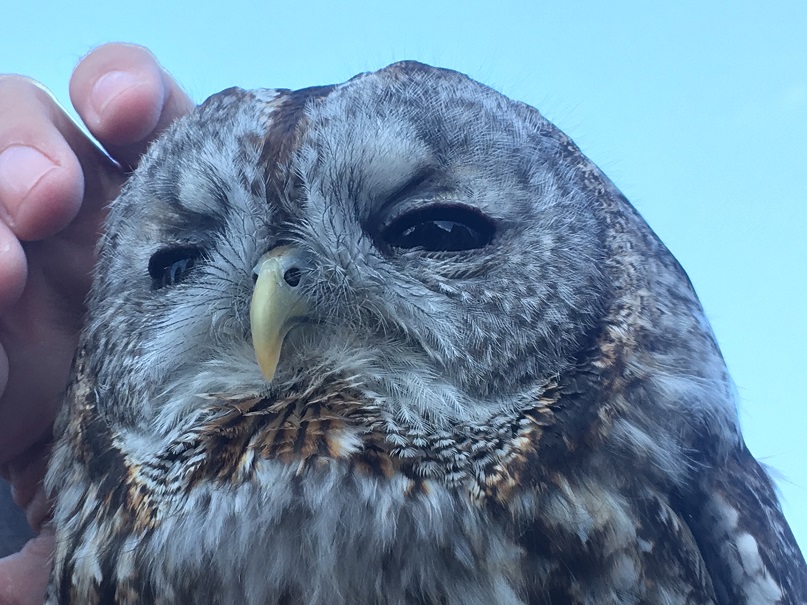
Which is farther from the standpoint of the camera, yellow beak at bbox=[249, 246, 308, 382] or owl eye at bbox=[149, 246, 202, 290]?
owl eye at bbox=[149, 246, 202, 290]

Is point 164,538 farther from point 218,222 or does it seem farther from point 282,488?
point 218,222

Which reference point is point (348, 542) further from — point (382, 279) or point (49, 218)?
point (49, 218)

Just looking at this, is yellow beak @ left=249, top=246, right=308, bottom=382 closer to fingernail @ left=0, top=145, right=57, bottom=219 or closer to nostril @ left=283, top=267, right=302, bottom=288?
nostril @ left=283, top=267, right=302, bottom=288

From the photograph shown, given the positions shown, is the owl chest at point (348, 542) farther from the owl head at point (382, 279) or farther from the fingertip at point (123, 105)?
the fingertip at point (123, 105)

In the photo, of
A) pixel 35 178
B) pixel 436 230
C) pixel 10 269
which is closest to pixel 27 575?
pixel 10 269

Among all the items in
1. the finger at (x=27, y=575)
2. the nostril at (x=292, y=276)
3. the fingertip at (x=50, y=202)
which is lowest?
the finger at (x=27, y=575)

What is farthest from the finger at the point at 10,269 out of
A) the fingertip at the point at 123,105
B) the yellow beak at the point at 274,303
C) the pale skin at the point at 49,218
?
the yellow beak at the point at 274,303

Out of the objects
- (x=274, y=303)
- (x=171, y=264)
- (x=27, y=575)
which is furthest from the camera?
(x=27, y=575)

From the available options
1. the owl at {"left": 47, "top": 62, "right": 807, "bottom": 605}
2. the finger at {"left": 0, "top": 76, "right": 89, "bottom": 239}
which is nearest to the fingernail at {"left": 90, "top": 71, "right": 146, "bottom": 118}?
the finger at {"left": 0, "top": 76, "right": 89, "bottom": 239}
